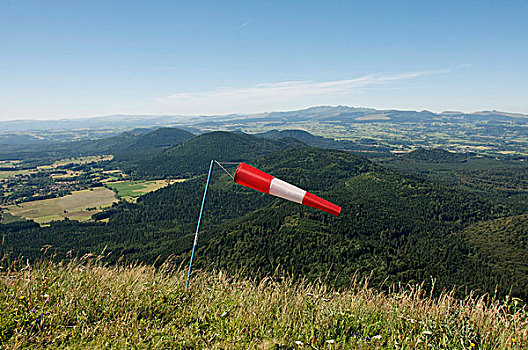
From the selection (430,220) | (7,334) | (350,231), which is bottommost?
(430,220)

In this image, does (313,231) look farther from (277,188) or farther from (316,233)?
(277,188)

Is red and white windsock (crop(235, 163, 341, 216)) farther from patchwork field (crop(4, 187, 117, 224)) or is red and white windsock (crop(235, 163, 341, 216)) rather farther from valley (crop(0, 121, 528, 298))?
patchwork field (crop(4, 187, 117, 224))

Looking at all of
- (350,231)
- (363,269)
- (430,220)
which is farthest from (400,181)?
(363,269)

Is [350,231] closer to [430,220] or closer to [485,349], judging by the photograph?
[430,220]

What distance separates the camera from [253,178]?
11.1 feet

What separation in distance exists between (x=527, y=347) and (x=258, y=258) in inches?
2888

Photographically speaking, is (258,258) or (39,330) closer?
(39,330)

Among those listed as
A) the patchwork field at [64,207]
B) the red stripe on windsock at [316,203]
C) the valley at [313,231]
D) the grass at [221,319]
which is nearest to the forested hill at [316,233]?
the valley at [313,231]

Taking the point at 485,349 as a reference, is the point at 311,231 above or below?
below

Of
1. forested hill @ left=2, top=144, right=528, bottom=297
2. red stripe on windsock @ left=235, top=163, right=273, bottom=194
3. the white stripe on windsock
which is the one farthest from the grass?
forested hill @ left=2, top=144, right=528, bottom=297

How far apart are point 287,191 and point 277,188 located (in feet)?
0.40

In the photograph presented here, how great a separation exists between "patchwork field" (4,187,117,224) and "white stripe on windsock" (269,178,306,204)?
6932 inches

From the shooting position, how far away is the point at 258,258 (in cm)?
7400

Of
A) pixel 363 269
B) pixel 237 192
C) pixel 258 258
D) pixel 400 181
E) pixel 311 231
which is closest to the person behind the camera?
pixel 363 269
